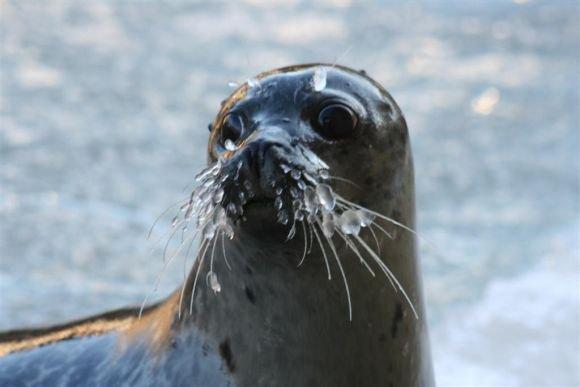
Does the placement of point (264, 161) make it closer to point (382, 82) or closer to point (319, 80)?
point (319, 80)

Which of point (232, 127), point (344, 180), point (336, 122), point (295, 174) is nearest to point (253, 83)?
point (232, 127)

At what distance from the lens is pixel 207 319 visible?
309 cm

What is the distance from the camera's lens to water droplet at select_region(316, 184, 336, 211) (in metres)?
2.66

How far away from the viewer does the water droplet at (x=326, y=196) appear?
8.74 ft

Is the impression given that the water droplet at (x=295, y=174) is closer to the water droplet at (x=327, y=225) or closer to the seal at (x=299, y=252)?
the seal at (x=299, y=252)

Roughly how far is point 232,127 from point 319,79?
0.24 m

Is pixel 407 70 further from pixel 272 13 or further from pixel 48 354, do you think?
pixel 48 354

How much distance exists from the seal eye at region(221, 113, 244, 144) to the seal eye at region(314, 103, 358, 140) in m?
0.19

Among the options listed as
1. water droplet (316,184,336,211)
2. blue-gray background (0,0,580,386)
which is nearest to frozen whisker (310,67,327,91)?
water droplet (316,184,336,211)

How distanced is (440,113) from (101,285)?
3457 mm

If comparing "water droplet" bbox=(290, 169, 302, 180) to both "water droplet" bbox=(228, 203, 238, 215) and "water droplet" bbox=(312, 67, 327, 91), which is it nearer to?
"water droplet" bbox=(228, 203, 238, 215)

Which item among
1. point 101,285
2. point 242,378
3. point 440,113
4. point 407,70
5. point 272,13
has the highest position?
point 272,13

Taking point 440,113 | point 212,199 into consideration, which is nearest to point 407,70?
point 440,113

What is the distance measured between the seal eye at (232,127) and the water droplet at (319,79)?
195mm
